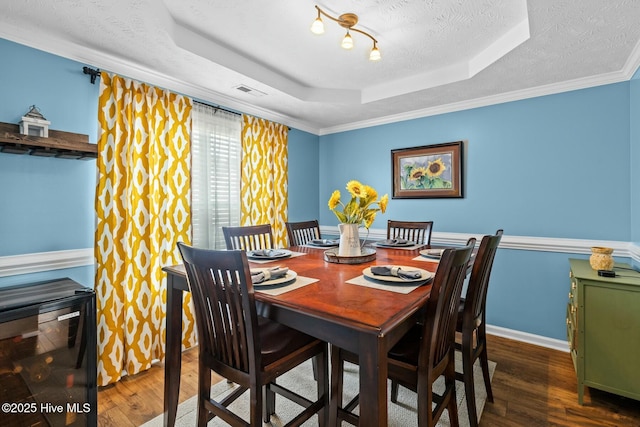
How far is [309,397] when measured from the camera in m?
2.01

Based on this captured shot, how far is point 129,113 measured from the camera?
2.30m

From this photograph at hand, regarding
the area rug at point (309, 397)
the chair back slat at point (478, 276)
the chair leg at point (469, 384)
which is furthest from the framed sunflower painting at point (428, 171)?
the chair leg at point (469, 384)

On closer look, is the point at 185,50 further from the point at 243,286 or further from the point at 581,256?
the point at 581,256

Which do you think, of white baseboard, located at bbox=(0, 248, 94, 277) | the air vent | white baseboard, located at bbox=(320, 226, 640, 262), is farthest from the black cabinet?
the air vent

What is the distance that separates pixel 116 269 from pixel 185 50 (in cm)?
163

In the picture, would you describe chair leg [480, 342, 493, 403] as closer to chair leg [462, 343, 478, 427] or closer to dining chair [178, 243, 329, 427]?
chair leg [462, 343, 478, 427]

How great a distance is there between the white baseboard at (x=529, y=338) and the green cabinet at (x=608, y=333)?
0.78m

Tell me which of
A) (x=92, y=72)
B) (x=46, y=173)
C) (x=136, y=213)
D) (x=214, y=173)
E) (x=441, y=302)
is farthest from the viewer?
(x=214, y=173)

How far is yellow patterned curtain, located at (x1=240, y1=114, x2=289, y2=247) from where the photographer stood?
3.25 meters

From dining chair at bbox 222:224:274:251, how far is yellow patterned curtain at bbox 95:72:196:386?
61 centimetres

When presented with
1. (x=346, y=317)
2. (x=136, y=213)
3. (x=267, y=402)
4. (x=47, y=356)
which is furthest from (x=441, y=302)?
(x=136, y=213)

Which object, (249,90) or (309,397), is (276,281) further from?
(249,90)

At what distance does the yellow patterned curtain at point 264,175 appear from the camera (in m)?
3.25

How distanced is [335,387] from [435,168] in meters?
2.60
